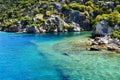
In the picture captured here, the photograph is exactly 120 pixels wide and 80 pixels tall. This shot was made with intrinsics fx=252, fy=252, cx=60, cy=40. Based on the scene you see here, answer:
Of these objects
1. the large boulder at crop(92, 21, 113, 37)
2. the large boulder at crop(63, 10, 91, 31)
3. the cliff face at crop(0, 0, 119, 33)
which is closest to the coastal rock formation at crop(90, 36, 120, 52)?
the large boulder at crop(92, 21, 113, 37)

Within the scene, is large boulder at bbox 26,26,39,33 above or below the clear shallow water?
below

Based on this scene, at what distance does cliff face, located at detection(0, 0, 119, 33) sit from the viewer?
460 feet

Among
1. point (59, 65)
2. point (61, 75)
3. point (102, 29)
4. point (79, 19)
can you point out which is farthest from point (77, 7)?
point (61, 75)

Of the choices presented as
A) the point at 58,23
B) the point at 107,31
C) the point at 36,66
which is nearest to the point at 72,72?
the point at 36,66

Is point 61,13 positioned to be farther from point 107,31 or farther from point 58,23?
point 107,31

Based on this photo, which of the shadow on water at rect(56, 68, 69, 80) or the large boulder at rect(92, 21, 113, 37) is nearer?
the shadow on water at rect(56, 68, 69, 80)

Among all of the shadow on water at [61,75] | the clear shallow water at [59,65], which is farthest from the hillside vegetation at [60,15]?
the shadow on water at [61,75]

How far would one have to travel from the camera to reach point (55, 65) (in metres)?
52.7

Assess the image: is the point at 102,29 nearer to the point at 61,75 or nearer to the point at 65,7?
the point at 65,7

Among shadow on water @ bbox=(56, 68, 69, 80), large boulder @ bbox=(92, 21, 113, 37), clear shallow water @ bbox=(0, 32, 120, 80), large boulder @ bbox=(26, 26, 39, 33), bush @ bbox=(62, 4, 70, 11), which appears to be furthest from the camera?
bush @ bbox=(62, 4, 70, 11)

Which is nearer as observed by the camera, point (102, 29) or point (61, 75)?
point (61, 75)

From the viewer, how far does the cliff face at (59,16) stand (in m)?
140

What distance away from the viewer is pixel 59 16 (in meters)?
148

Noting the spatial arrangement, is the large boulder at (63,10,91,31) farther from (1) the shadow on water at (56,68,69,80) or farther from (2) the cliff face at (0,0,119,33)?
(1) the shadow on water at (56,68,69,80)
